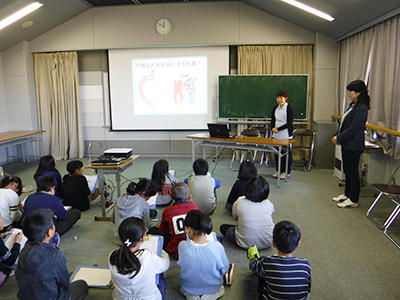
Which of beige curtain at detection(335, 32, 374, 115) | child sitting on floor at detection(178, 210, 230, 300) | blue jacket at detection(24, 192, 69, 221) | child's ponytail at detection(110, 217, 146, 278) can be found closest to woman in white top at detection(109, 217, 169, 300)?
child's ponytail at detection(110, 217, 146, 278)

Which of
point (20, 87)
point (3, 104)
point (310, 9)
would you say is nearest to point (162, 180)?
point (310, 9)

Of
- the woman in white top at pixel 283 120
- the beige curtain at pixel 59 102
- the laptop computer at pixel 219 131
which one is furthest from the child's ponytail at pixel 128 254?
the beige curtain at pixel 59 102

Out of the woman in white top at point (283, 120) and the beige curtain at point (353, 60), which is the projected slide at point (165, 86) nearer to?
the woman in white top at point (283, 120)

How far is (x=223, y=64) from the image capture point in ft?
19.9

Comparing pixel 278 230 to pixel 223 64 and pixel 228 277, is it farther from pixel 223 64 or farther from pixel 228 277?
pixel 223 64

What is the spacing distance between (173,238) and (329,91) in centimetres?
456

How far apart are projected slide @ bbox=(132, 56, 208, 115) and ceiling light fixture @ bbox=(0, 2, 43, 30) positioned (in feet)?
6.15

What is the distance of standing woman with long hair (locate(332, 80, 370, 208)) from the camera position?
339cm

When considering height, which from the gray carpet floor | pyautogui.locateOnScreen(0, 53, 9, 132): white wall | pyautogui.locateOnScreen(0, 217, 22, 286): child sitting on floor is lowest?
the gray carpet floor

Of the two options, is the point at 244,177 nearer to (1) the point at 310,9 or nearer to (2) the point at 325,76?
(1) the point at 310,9

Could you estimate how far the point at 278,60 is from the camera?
592 centimetres

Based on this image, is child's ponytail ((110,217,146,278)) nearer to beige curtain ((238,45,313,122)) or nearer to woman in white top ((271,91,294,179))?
woman in white top ((271,91,294,179))

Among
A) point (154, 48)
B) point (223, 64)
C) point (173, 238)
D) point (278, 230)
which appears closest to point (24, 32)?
point (154, 48)

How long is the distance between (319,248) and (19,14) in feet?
18.3
